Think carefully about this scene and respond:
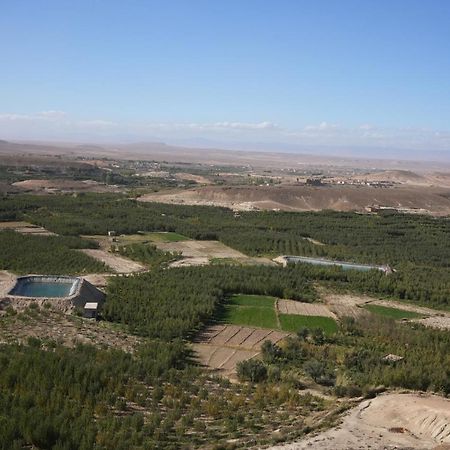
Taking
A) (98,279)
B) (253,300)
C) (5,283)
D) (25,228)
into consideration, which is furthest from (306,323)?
(25,228)

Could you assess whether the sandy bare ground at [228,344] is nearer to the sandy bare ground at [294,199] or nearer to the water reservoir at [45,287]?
the water reservoir at [45,287]

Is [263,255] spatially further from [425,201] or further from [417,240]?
[425,201]

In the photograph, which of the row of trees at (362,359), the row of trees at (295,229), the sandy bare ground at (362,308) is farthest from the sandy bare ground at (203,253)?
the row of trees at (362,359)

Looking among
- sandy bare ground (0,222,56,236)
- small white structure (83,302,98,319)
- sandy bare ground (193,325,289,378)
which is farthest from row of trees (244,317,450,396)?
sandy bare ground (0,222,56,236)

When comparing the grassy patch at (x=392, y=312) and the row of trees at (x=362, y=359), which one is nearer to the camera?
the row of trees at (x=362, y=359)

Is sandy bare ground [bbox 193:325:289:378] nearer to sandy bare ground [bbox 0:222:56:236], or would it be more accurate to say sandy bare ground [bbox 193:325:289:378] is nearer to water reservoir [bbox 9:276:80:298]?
water reservoir [bbox 9:276:80:298]
